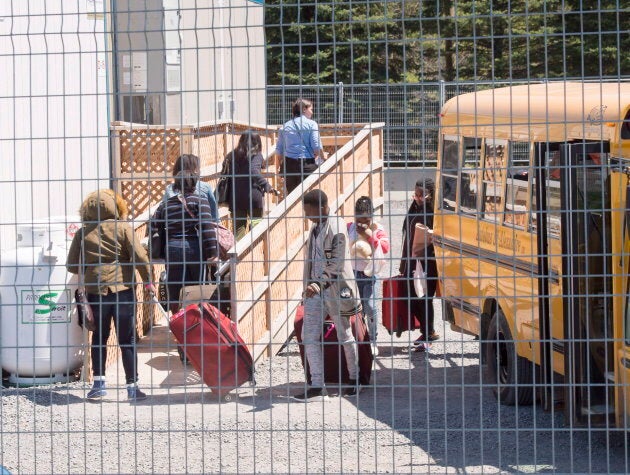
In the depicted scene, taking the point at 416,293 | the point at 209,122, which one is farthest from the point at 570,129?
the point at 416,293

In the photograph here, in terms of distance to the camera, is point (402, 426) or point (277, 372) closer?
point (402, 426)

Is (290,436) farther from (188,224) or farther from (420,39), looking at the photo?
(420,39)

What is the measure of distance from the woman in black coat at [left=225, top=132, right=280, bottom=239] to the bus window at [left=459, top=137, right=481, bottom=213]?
1.54 meters

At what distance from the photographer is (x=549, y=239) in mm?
5418

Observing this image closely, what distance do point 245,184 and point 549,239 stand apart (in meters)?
2.86

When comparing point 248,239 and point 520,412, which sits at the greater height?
point 248,239

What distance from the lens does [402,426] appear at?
784 centimetres

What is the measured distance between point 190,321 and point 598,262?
3.20m

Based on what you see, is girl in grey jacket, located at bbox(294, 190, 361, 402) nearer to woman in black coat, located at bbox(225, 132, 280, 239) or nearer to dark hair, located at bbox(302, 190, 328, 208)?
dark hair, located at bbox(302, 190, 328, 208)

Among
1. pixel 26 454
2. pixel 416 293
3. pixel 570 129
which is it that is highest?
pixel 570 129

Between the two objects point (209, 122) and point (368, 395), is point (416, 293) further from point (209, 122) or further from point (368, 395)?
point (209, 122)

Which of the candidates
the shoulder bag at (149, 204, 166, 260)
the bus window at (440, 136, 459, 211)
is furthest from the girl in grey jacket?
the bus window at (440, 136, 459, 211)

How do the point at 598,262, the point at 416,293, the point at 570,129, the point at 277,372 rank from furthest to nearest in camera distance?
the point at 416,293 < the point at 277,372 < the point at 570,129 < the point at 598,262

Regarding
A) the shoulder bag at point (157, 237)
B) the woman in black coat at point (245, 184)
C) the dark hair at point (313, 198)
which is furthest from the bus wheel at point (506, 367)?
the shoulder bag at point (157, 237)
